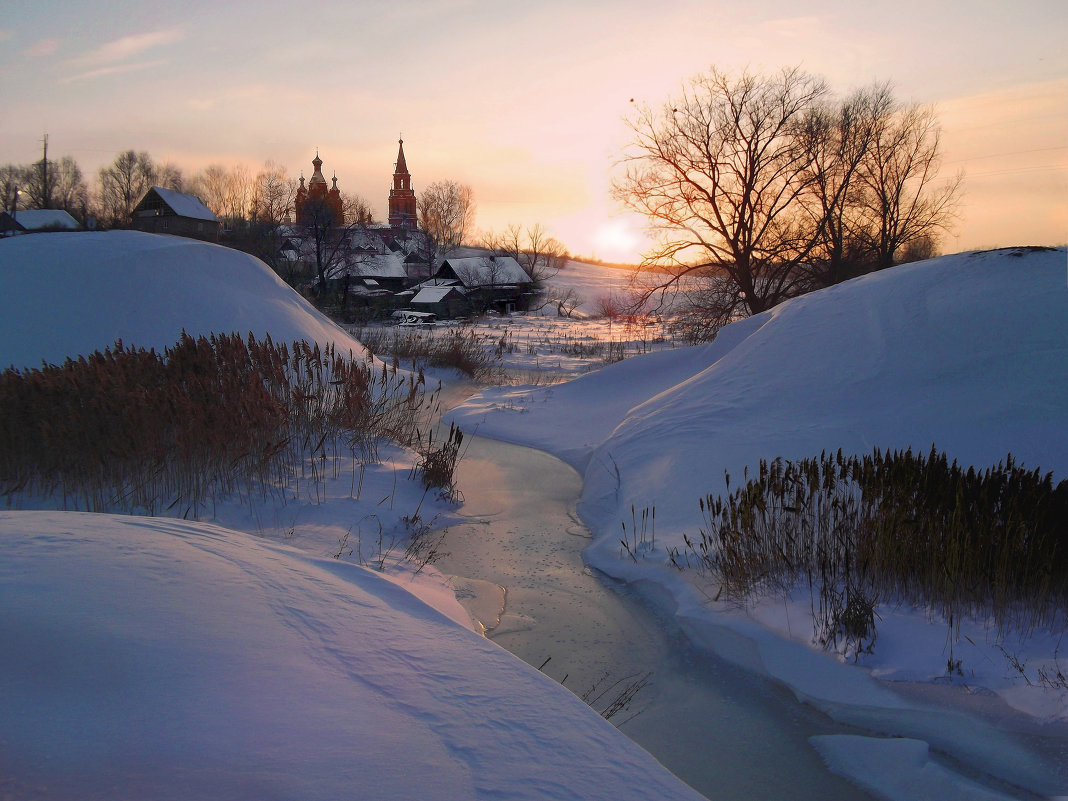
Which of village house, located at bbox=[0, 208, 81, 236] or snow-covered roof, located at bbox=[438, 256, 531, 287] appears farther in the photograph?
snow-covered roof, located at bbox=[438, 256, 531, 287]

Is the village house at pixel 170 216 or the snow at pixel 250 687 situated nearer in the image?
the snow at pixel 250 687

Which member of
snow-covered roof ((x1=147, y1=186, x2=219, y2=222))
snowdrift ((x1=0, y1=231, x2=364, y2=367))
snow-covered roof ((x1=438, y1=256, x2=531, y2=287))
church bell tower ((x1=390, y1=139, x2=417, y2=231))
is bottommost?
snowdrift ((x1=0, y1=231, x2=364, y2=367))

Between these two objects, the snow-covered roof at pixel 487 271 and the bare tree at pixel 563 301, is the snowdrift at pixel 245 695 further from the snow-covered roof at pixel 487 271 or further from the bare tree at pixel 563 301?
the snow-covered roof at pixel 487 271

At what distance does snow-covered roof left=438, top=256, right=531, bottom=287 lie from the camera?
4906 centimetres

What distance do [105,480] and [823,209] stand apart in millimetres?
20326

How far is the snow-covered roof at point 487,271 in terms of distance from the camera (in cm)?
4906

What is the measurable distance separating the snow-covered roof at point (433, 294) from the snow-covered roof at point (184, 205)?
20.3 m

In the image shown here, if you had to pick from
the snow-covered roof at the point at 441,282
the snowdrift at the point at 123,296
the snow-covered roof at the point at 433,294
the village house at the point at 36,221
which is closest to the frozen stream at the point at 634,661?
the snowdrift at the point at 123,296

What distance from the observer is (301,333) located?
11.0 meters

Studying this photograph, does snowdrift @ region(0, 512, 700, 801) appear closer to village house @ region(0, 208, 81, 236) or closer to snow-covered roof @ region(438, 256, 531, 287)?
snow-covered roof @ region(438, 256, 531, 287)

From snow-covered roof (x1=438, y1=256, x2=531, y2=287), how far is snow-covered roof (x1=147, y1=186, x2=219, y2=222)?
19426 millimetres

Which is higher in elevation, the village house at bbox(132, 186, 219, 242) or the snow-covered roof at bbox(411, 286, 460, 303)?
the village house at bbox(132, 186, 219, 242)

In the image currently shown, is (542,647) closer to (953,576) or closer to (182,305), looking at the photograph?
(953,576)

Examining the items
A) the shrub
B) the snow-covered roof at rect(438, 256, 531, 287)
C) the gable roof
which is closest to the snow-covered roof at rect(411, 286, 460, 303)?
the gable roof
